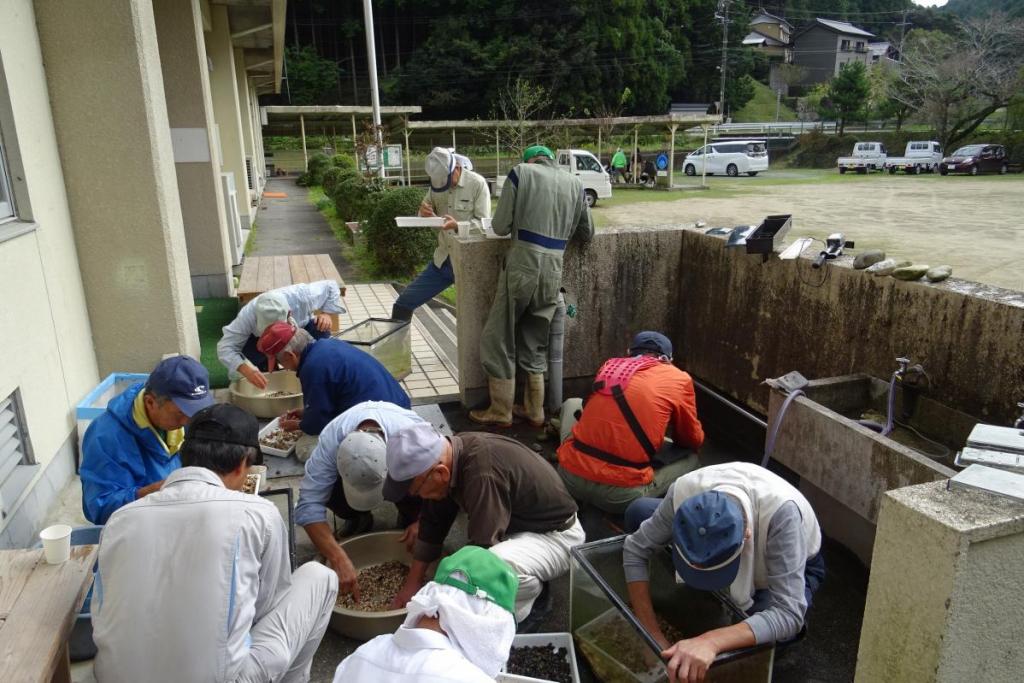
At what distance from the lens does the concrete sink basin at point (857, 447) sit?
285cm

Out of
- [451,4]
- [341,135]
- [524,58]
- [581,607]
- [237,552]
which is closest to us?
[237,552]

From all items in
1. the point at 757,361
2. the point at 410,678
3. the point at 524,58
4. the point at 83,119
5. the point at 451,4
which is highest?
the point at 451,4

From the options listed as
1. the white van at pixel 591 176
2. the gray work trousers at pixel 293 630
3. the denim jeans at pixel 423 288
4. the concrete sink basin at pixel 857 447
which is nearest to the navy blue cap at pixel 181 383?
the gray work trousers at pixel 293 630

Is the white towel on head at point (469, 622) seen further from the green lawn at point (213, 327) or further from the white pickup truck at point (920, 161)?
the white pickup truck at point (920, 161)

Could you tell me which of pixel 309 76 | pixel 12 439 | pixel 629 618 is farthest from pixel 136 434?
pixel 309 76

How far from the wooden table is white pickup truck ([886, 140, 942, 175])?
37.0m

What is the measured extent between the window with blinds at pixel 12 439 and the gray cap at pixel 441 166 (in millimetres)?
3564

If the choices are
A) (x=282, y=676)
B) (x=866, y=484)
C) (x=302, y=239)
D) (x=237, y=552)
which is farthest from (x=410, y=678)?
(x=302, y=239)

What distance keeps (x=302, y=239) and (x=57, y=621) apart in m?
12.1

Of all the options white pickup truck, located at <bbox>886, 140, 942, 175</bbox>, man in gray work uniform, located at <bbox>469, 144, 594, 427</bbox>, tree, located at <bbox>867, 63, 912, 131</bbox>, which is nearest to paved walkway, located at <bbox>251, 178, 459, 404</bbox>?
man in gray work uniform, located at <bbox>469, 144, 594, 427</bbox>

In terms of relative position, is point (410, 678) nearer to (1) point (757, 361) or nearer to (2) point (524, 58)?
(1) point (757, 361)

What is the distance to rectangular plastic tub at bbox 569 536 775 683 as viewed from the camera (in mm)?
2320

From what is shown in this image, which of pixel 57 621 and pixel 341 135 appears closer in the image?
pixel 57 621

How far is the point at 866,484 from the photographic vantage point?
2959 mm
